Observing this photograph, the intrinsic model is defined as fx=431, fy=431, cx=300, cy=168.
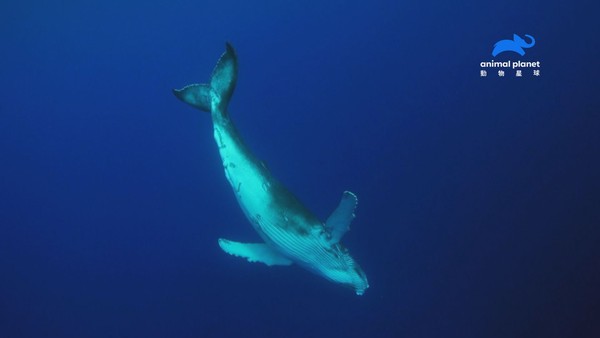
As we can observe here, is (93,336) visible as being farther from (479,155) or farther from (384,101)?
(479,155)

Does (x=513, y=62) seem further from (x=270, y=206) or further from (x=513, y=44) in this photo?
(x=270, y=206)

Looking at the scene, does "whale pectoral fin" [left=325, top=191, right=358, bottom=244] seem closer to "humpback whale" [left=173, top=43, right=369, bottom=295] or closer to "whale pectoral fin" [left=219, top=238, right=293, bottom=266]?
"humpback whale" [left=173, top=43, right=369, bottom=295]

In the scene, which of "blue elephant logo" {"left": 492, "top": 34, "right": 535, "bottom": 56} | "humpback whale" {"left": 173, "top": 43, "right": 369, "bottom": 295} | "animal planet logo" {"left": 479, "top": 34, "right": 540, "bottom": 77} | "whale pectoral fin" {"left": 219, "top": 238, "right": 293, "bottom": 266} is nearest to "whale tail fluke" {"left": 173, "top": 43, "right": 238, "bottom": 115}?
"humpback whale" {"left": 173, "top": 43, "right": 369, "bottom": 295}

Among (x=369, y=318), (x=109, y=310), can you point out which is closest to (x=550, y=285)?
(x=369, y=318)

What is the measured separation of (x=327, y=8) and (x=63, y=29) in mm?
8006

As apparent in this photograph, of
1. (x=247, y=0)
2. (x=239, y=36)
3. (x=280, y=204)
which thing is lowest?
(x=280, y=204)

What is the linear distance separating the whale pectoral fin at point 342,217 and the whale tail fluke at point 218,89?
225cm

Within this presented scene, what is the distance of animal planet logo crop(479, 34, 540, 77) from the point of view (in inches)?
464

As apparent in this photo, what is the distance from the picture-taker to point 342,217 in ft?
18.8

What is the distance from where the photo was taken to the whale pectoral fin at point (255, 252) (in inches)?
275

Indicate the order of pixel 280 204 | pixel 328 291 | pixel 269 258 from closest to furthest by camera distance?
1. pixel 280 204
2. pixel 269 258
3. pixel 328 291

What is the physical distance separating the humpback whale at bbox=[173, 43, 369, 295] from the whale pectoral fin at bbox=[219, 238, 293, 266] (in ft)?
1.54

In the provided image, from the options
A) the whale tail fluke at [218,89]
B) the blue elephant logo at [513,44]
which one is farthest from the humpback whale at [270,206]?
the blue elephant logo at [513,44]

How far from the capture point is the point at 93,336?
12688 mm
